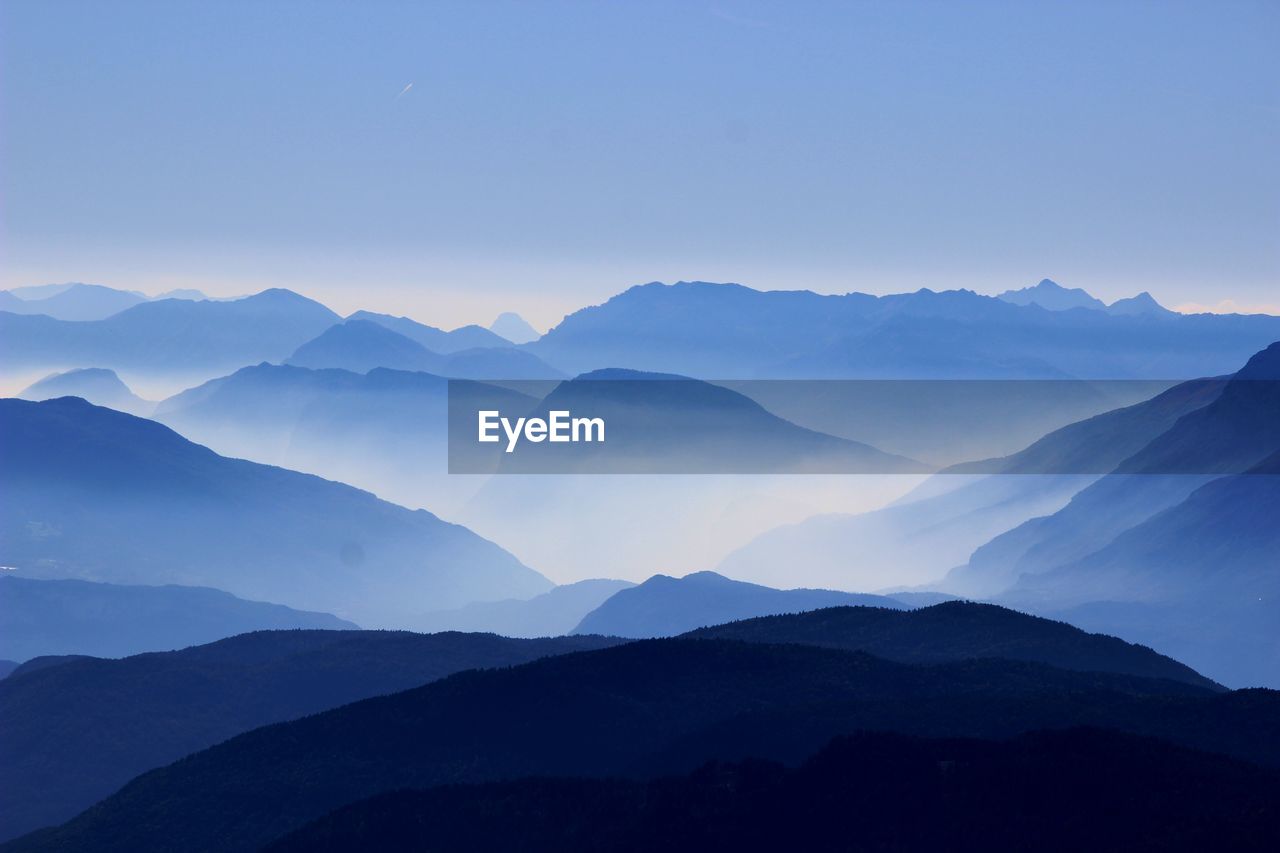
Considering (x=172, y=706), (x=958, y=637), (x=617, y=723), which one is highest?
(x=958, y=637)

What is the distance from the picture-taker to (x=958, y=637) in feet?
547

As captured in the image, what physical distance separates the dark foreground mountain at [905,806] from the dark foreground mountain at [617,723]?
13826 mm

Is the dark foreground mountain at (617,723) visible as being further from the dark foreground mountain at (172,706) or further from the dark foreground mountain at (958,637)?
the dark foreground mountain at (172,706)

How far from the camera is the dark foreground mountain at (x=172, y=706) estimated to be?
179 meters

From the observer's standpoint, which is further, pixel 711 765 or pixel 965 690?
pixel 965 690

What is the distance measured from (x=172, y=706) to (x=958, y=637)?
86.7 meters

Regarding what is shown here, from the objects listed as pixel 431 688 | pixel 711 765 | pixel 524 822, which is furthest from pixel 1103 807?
pixel 431 688

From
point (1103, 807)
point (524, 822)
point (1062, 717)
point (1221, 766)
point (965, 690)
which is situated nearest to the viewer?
point (1103, 807)

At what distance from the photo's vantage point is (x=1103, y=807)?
3506 inches

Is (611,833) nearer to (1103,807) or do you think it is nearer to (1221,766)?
(1103,807)

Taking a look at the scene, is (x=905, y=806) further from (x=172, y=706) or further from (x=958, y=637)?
(x=172, y=706)

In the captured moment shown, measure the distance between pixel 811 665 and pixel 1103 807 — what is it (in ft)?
170

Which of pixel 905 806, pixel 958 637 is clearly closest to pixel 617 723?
pixel 905 806

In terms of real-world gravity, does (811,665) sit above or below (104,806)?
above
